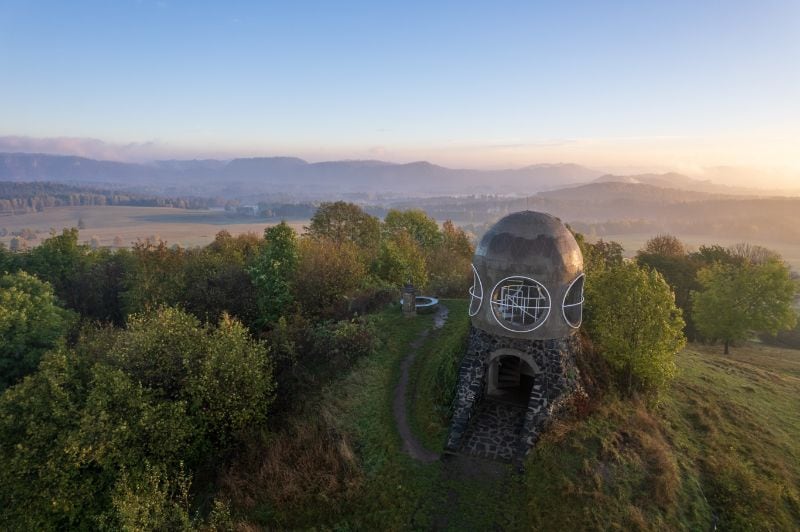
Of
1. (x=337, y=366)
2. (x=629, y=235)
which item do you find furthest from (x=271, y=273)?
(x=629, y=235)

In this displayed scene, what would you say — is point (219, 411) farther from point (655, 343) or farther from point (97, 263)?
point (97, 263)

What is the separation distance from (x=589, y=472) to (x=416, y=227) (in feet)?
169

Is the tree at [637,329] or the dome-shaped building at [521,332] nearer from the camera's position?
the dome-shaped building at [521,332]

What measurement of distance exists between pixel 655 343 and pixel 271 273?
28680mm

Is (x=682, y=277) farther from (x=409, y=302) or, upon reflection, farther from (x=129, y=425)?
(x=129, y=425)

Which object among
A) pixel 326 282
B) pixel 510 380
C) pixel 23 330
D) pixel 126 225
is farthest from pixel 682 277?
pixel 126 225

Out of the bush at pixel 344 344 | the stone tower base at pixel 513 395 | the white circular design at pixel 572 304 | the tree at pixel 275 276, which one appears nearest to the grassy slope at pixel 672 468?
the stone tower base at pixel 513 395

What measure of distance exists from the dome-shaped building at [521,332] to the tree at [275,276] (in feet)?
63.3

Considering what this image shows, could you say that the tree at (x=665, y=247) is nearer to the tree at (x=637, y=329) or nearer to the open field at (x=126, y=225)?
the tree at (x=637, y=329)

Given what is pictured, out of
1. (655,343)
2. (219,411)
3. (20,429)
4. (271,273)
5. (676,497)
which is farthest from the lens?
(271,273)

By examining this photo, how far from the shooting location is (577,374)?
2198 cm

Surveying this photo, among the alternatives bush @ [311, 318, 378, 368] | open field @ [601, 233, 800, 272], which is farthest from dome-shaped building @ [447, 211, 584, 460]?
open field @ [601, 233, 800, 272]

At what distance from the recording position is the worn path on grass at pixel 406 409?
19828 mm

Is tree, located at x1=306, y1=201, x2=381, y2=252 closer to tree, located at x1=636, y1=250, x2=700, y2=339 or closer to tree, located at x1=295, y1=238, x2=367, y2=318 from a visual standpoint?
tree, located at x1=295, y1=238, x2=367, y2=318
